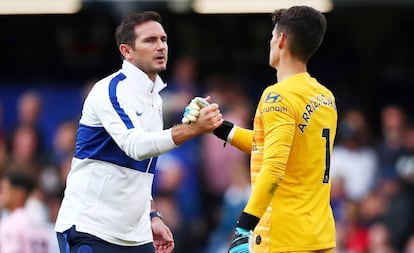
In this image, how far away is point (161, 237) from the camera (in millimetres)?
7961

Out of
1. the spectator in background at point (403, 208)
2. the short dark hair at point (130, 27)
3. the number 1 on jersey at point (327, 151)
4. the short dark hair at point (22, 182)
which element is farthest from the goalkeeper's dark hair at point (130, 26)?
the spectator in background at point (403, 208)

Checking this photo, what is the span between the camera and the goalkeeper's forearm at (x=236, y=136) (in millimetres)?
7629

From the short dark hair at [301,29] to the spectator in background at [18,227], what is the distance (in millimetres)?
4310

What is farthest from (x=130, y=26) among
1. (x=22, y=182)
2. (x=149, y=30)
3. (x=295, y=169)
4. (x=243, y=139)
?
(x=22, y=182)

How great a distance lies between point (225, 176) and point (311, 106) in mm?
7401

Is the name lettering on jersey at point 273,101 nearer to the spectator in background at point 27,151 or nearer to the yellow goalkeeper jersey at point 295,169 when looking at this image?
the yellow goalkeeper jersey at point 295,169

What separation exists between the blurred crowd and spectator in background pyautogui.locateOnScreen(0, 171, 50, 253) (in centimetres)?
171

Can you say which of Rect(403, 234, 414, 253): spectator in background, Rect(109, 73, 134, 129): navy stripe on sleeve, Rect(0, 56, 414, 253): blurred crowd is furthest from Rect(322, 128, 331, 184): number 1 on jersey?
Rect(403, 234, 414, 253): spectator in background

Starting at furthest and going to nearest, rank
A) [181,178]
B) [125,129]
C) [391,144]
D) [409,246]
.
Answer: [181,178] → [391,144] → [409,246] → [125,129]

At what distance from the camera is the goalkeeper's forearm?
25.0 ft

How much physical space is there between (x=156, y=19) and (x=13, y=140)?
24.8 ft

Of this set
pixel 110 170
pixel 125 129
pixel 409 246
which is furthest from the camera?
pixel 409 246

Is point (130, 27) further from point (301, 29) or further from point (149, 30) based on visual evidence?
point (301, 29)

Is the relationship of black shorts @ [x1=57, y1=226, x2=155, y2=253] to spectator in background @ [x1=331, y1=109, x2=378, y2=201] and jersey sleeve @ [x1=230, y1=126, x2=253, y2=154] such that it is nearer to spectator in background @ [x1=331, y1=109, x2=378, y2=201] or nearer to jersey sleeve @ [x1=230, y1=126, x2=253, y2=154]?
jersey sleeve @ [x1=230, y1=126, x2=253, y2=154]
